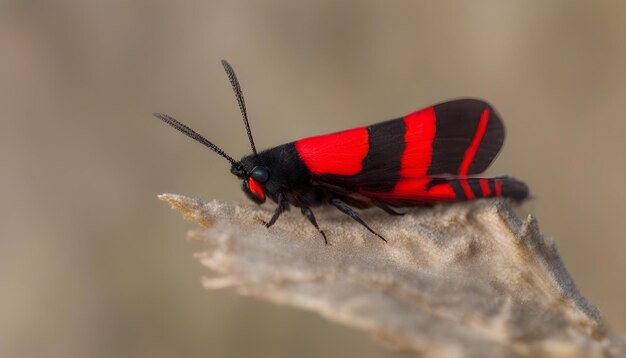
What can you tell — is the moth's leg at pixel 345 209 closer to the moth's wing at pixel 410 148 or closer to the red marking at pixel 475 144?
the moth's wing at pixel 410 148

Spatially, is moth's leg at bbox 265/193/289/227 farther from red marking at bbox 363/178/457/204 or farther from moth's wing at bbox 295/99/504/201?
red marking at bbox 363/178/457/204

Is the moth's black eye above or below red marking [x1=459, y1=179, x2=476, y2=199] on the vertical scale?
above

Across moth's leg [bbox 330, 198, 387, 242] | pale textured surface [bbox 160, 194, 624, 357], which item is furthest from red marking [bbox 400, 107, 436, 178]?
pale textured surface [bbox 160, 194, 624, 357]

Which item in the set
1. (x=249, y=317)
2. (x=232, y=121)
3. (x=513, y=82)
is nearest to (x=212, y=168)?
(x=232, y=121)

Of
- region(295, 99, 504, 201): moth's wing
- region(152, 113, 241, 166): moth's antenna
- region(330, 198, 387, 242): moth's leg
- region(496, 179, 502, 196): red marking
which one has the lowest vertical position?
region(496, 179, 502, 196): red marking

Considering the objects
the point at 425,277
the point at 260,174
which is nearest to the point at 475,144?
the point at 260,174

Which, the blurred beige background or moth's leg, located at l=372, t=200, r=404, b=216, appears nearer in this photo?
moth's leg, located at l=372, t=200, r=404, b=216

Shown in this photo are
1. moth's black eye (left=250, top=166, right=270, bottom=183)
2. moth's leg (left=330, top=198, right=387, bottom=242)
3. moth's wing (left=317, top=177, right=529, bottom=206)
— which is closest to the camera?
moth's leg (left=330, top=198, right=387, bottom=242)
